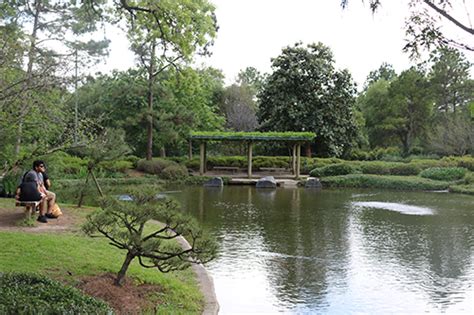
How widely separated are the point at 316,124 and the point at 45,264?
27.7 m

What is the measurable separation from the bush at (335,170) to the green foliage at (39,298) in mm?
22199

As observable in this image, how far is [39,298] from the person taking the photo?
396cm

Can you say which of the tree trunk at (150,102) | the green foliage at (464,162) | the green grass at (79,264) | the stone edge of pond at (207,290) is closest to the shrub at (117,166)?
the tree trunk at (150,102)

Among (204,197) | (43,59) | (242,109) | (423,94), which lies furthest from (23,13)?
(423,94)

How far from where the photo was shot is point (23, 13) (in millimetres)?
19859

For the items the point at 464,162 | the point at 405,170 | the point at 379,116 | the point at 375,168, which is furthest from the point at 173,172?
the point at 379,116

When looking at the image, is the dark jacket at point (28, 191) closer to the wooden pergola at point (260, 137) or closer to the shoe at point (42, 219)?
the shoe at point (42, 219)

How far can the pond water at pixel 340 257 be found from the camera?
246 inches

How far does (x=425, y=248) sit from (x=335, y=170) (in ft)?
53.4

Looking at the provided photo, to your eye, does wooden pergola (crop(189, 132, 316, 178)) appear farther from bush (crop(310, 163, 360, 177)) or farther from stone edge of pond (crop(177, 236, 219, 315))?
stone edge of pond (crop(177, 236, 219, 315))

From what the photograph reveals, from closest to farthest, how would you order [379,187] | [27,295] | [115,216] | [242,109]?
[27,295], [115,216], [379,187], [242,109]

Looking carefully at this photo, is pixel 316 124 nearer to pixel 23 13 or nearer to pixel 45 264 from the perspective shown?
pixel 23 13

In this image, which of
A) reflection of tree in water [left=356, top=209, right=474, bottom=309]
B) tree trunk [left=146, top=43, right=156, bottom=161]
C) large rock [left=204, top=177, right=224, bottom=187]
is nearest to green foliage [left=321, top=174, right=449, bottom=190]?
large rock [left=204, top=177, right=224, bottom=187]

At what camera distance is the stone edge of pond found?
5.46 meters
